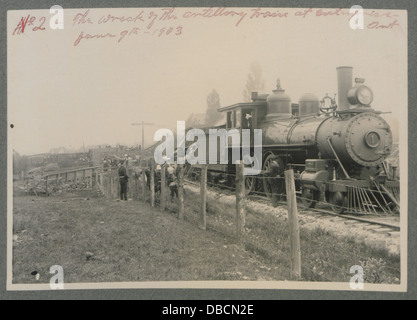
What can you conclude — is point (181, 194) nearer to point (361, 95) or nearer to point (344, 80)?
point (344, 80)

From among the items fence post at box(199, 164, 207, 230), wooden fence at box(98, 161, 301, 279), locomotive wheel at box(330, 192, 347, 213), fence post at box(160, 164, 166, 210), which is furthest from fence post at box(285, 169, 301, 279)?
fence post at box(160, 164, 166, 210)

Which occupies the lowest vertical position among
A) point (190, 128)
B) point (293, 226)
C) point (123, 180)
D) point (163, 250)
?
point (163, 250)

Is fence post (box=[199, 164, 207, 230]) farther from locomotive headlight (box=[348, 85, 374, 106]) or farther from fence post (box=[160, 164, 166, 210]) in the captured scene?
locomotive headlight (box=[348, 85, 374, 106])

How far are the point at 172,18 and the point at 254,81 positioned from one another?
4.37ft

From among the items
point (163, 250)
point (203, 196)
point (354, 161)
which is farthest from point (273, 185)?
point (163, 250)

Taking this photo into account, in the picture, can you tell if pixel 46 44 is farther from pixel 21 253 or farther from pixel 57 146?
pixel 21 253

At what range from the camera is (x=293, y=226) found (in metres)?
4.48

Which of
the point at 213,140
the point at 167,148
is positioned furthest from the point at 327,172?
the point at 167,148

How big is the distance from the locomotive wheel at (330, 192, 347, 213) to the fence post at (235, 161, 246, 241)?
1.18 meters

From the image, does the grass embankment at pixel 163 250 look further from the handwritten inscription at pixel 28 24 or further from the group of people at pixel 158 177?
the handwritten inscription at pixel 28 24

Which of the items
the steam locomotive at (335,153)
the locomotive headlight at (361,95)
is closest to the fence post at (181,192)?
the steam locomotive at (335,153)

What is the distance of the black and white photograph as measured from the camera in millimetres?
4973

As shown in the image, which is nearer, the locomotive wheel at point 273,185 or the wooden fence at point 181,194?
the wooden fence at point 181,194

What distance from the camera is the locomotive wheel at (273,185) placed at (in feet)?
17.2
